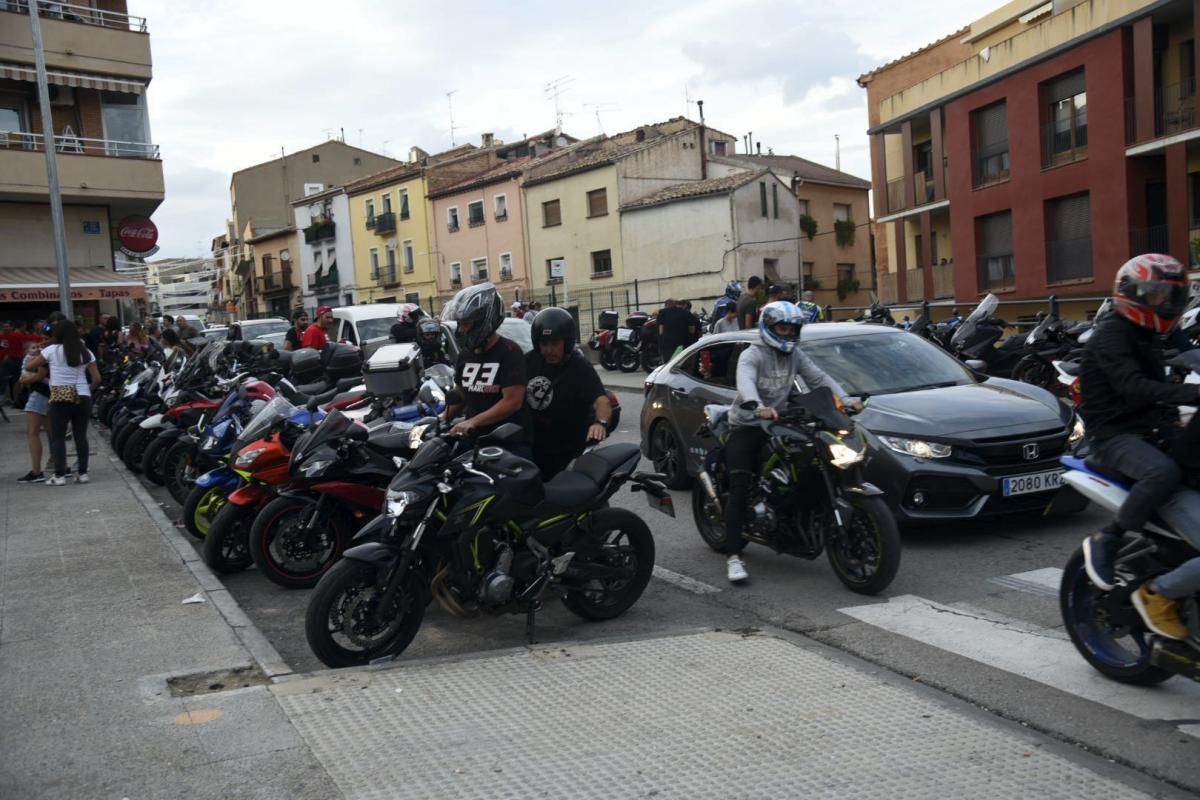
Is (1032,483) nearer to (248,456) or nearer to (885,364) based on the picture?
(885,364)

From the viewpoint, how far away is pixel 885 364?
27.1 feet

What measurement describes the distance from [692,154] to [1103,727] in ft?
141

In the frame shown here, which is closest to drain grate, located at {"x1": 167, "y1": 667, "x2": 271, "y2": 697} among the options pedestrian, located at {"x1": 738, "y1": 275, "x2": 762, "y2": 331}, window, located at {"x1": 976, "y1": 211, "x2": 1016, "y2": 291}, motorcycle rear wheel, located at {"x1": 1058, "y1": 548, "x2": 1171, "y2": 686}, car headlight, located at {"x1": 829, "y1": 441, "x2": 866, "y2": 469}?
car headlight, located at {"x1": 829, "y1": 441, "x2": 866, "y2": 469}

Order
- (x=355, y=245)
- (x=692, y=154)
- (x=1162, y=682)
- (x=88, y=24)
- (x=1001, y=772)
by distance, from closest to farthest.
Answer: (x=1001, y=772), (x=1162, y=682), (x=88, y=24), (x=692, y=154), (x=355, y=245)

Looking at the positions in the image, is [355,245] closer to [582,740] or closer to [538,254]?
[538,254]

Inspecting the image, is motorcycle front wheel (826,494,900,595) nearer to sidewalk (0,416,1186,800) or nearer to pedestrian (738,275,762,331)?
sidewalk (0,416,1186,800)

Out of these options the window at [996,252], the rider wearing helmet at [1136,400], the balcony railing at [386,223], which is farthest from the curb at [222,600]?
the balcony railing at [386,223]

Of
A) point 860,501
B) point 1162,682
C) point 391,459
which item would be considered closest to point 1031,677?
point 1162,682

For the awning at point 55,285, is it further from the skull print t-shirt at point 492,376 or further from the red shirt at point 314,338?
the skull print t-shirt at point 492,376

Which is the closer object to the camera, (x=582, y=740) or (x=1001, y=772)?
(x=1001, y=772)

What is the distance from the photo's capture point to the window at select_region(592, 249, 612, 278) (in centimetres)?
4359

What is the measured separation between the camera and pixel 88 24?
26641 millimetres

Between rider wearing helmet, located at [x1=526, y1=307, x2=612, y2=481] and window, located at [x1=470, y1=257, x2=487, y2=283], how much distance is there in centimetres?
4358

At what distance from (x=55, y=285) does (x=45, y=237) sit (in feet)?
8.55
